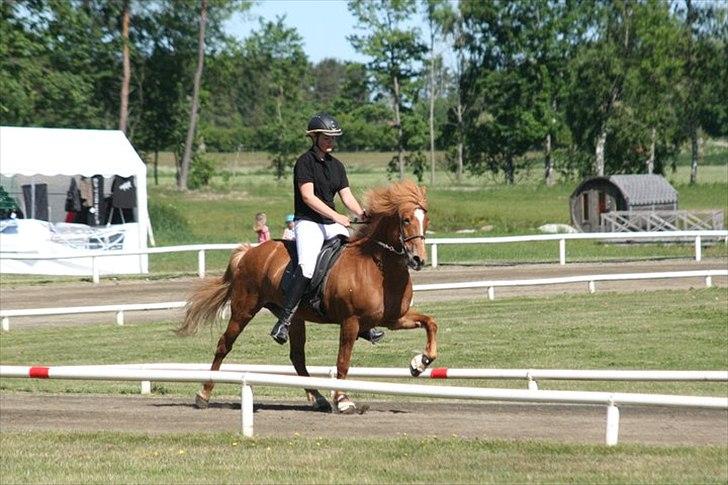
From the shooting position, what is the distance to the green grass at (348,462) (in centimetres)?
963

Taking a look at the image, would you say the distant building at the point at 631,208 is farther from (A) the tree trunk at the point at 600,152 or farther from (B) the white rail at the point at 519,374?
(B) the white rail at the point at 519,374

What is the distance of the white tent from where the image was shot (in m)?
Answer: 33.2

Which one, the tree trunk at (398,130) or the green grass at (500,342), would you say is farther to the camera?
the tree trunk at (398,130)

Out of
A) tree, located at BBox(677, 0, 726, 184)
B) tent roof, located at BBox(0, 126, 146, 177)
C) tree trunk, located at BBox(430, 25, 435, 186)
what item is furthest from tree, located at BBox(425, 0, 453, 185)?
tent roof, located at BBox(0, 126, 146, 177)

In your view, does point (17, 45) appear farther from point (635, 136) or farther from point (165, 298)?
point (635, 136)

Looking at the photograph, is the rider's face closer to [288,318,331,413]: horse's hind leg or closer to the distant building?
[288,318,331,413]: horse's hind leg

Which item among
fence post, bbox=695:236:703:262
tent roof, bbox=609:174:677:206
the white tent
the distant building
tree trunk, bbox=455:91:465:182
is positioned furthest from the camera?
tree trunk, bbox=455:91:465:182

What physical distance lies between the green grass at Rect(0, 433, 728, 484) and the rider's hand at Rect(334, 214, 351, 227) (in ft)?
8.04

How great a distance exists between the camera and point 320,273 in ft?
43.5

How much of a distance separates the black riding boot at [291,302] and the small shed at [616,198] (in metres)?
34.5

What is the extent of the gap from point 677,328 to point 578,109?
5723cm

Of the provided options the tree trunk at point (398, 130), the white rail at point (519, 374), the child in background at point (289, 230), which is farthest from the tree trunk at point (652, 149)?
the white rail at point (519, 374)

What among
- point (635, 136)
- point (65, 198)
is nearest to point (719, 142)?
point (635, 136)

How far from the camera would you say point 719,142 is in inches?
4751
